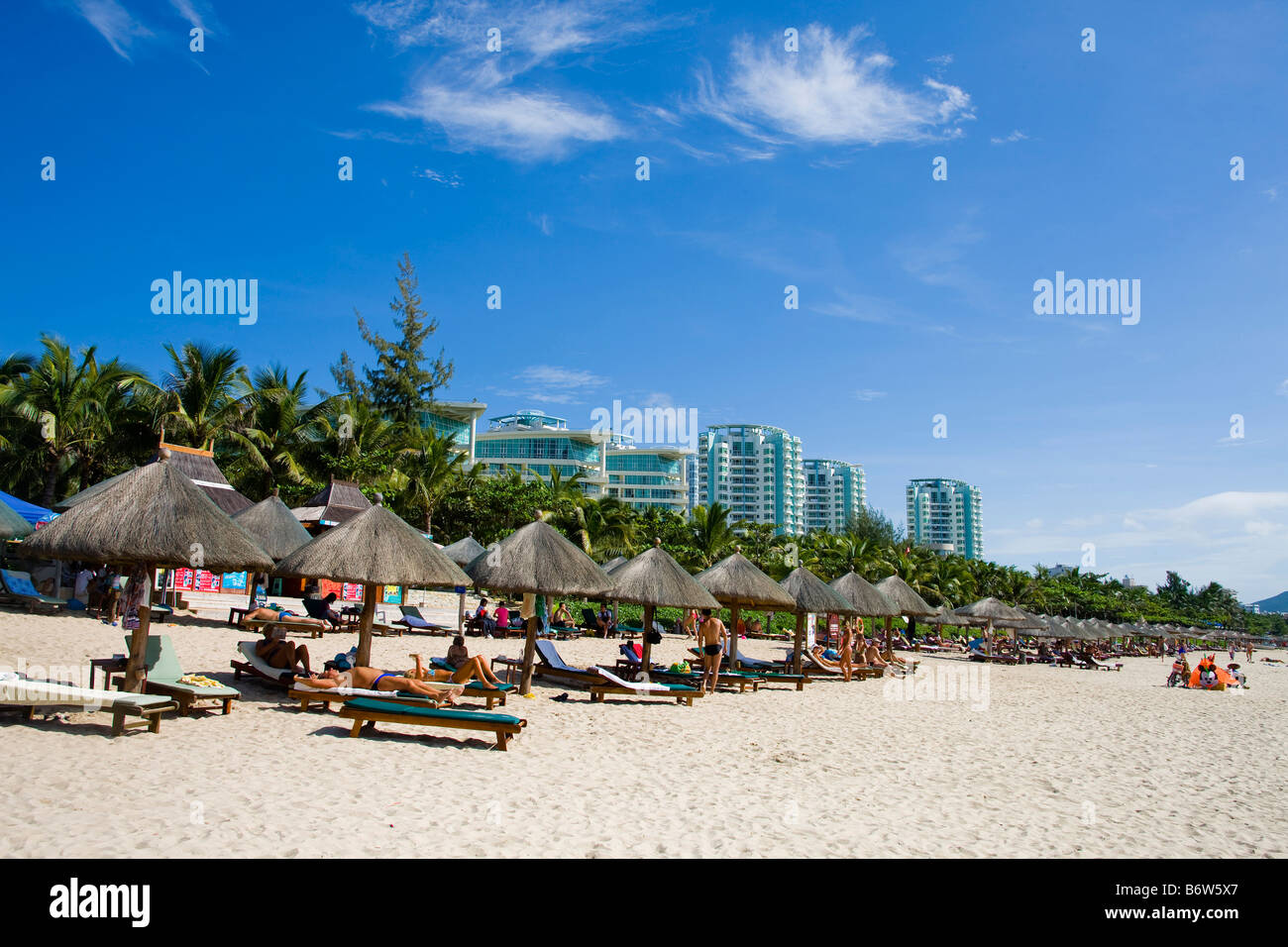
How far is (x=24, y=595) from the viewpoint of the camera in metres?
17.6

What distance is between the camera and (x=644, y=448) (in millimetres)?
107562

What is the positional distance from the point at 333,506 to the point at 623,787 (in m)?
20.2

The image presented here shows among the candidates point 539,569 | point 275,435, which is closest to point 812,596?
point 539,569

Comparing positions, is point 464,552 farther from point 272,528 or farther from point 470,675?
point 470,675

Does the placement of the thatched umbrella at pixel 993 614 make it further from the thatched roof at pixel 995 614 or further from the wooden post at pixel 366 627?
the wooden post at pixel 366 627

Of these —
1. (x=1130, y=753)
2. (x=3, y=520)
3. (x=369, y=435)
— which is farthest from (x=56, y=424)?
(x=1130, y=753)

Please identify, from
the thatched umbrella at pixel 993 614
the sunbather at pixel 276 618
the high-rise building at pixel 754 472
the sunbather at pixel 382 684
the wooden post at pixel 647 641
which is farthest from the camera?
the high-rise building at pixel 754 472

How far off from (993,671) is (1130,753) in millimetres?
17058

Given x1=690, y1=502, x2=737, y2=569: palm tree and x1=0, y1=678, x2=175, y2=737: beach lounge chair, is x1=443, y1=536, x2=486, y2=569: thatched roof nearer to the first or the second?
x1=690, y1=502, x2=737, y2=569: palm tree

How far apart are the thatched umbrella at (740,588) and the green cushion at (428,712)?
8.00 m

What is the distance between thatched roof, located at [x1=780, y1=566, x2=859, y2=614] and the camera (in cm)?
1761

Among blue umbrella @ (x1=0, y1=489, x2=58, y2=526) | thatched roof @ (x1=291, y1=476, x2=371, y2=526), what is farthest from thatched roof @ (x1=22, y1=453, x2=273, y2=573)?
thatched roof @ (x1=291, y1=476, x2=371, y2=526)

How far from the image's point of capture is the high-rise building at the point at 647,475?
106812mm

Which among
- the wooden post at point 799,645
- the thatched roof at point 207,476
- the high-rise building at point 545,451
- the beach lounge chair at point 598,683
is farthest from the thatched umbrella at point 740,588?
the high-rise building at point 545,451
